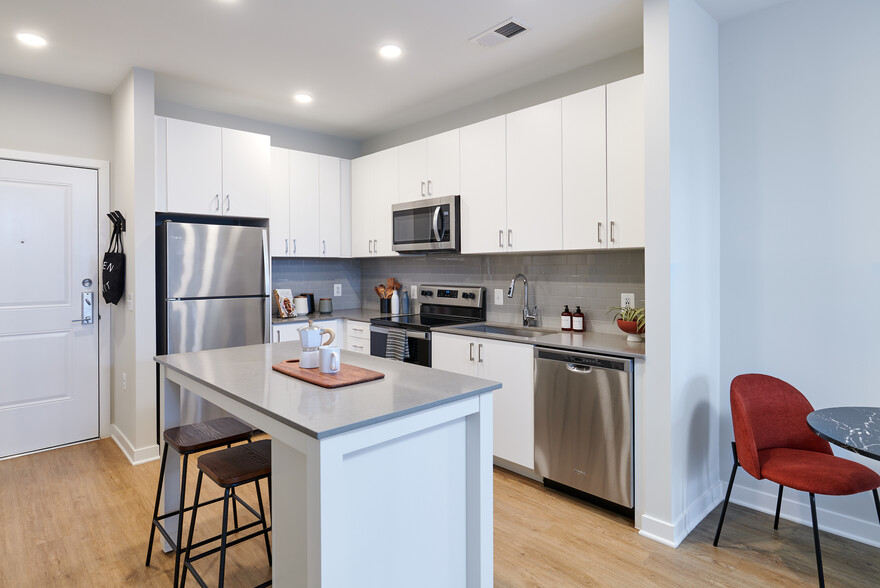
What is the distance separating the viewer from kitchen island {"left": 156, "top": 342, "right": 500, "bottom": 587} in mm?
1300

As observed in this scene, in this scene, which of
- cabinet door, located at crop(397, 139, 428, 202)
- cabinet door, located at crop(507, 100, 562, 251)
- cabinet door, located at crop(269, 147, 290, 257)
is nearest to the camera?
cabinet door, located at crop(507, 100, 562, 251)

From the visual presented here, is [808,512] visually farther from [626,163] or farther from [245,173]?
[245,173]

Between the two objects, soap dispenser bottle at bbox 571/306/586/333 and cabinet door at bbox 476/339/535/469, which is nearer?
cabinet door at bbox 476/339/535/469

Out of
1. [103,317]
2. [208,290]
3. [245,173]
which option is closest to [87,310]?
[103,317]

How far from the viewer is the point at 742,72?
264 cm

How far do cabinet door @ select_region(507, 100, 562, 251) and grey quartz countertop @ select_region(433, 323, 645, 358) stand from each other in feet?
1.84

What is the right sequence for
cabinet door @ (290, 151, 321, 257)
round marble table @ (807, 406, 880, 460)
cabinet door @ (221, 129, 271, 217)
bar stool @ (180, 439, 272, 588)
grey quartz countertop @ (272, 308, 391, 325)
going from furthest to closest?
cabinet door @ (290, 151, 321, 257) < grey quartz countertop @ (272, 308, 391, 325) < cabinet door @ (221, 129, 271, 217) < bar stool @ (180, 439, 272, 588) < round marble table @ (807, 406, 880, 460)

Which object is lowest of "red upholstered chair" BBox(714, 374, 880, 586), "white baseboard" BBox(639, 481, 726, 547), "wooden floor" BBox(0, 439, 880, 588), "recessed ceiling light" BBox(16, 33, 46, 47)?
"wooden floor" BBox(0, 439, 880, 588)

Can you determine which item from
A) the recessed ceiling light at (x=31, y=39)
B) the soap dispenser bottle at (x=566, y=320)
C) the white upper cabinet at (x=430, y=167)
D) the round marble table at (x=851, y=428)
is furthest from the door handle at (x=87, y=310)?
the round marble table at (x=851, y=428)

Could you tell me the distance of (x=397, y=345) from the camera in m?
3.72

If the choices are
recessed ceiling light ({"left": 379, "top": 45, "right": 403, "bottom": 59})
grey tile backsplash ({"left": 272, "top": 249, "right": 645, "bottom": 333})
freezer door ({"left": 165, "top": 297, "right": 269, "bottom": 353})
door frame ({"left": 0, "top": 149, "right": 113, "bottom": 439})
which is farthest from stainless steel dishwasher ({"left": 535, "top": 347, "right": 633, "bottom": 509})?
door frame ({"left": 0, "top": 149, "right": 113, "bottom": 439})

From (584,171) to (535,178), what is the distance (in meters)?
0.35

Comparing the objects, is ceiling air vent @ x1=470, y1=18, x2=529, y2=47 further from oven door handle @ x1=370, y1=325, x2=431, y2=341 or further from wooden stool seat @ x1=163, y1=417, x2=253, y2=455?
wooden stool seat @ x1=163, y1=417, x2=253, y2=455

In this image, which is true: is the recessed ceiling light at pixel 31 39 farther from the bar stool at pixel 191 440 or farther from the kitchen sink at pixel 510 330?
the kitchen sink at pixel 510 330
